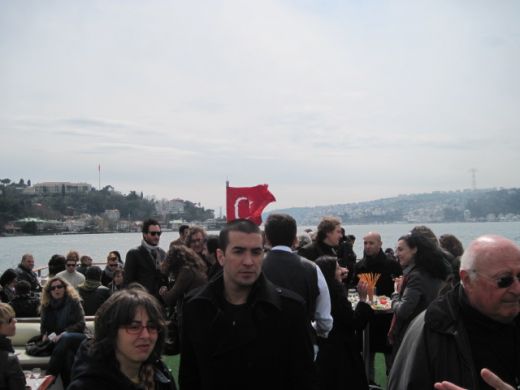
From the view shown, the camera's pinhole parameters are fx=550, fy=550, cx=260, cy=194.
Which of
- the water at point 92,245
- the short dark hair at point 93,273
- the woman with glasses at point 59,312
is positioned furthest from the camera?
the water at point 92,245

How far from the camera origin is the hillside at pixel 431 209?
368 ft

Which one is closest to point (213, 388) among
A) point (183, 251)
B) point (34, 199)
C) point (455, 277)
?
point (455, 277)

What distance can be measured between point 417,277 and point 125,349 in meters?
3.27

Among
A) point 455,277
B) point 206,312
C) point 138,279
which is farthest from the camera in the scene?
point 138,279

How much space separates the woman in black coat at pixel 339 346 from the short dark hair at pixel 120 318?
2.36 metres

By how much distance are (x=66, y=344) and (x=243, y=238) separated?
403cm

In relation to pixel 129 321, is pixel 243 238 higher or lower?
higher

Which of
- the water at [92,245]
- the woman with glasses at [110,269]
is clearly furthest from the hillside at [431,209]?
the woman with glasses at [110,269]

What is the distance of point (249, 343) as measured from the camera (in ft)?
9.91

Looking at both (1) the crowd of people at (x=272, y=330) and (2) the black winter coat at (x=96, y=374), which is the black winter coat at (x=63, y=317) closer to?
(1) the crowd of people at (x=272, y=330)

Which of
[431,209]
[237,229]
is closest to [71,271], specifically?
[237,229]

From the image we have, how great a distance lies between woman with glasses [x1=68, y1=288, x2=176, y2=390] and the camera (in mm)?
2744

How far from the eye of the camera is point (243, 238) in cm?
332

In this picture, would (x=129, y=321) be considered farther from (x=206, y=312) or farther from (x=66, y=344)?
(x=66, y=344)
